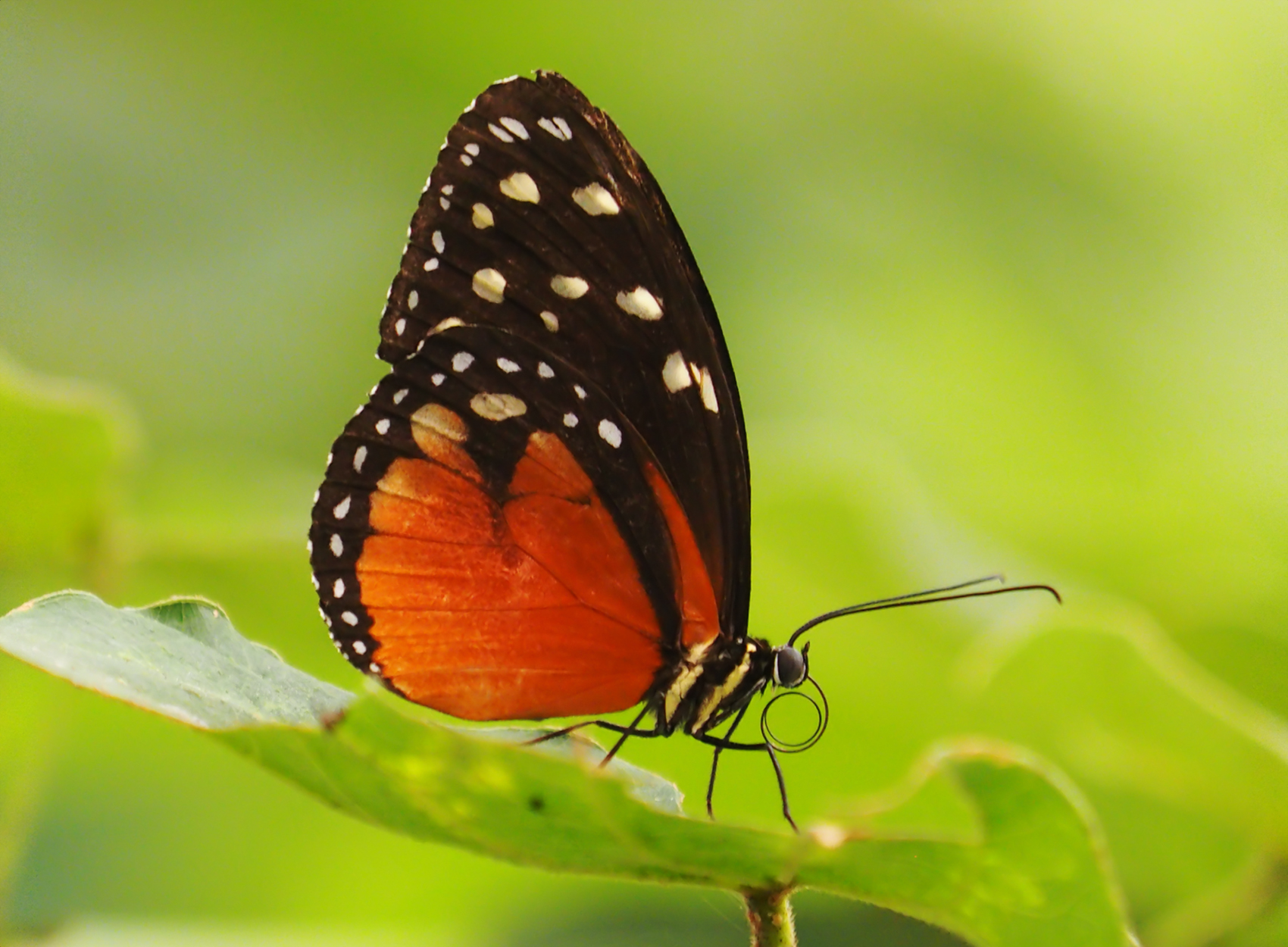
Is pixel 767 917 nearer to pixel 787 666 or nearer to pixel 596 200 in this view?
pixel 787 666

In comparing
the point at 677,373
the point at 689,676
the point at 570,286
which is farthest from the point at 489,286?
A: the point at 689,676

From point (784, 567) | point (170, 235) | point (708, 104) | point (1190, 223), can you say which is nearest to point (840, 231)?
point (708, 104)

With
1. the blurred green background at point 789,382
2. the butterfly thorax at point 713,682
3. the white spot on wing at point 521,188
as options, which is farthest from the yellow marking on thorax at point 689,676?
the white spot on wing at point 521,188

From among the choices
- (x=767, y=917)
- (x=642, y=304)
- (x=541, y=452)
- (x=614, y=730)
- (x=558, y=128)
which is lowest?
(x=614, y=730)

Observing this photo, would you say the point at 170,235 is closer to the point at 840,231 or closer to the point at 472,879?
the point at 840,231

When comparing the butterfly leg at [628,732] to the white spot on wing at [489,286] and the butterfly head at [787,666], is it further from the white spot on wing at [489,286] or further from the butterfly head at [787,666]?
the white spot on wing at [489,286]

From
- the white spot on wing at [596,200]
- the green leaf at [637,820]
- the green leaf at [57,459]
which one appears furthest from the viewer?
the green leaf at [57,459]
